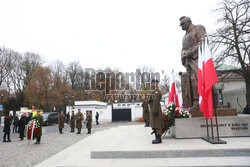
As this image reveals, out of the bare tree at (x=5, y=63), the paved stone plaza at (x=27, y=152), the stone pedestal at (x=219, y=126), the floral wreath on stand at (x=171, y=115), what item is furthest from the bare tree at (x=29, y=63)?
the stone pedestal at (x=219, y=126)

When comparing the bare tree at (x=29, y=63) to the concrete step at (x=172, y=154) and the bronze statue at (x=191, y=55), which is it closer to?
the bronze statue at (x=191, y=55)

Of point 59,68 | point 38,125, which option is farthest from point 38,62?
point 38,125

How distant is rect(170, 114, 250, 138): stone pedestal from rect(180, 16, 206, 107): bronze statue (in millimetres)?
1219

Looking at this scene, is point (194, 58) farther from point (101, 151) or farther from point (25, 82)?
point (25, 82)

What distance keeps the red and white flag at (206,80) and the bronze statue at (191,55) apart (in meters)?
1.48

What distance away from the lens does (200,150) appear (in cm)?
510

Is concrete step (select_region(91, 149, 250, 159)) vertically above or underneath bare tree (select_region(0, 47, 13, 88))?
underneath

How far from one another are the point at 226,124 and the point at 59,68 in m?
49.0

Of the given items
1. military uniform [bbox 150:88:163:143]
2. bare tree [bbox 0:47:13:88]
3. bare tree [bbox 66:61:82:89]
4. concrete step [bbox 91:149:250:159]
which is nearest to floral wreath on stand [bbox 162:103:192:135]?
military uniform [bbox 150:88:163:143]

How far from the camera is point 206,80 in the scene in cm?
630

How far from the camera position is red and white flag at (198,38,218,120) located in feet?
20.2

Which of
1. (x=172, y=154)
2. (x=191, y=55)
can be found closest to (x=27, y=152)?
(x=172, y=154)

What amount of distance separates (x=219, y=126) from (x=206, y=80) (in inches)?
79.7

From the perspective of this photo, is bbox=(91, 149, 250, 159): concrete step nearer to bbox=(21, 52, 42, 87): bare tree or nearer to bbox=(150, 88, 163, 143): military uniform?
bbox=(150, 88, 163, 143): military uniform
